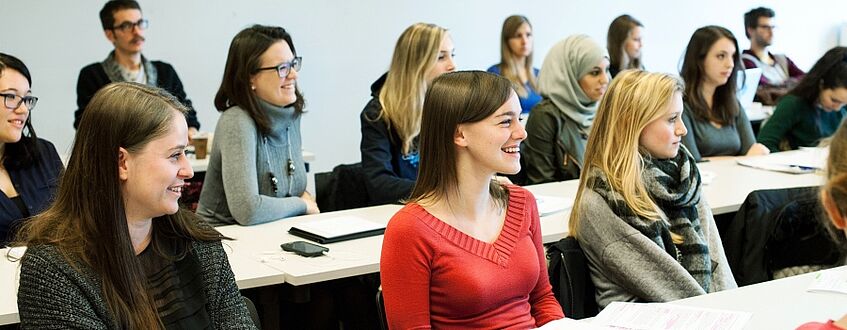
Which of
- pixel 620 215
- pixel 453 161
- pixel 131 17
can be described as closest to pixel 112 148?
pixel 453 161

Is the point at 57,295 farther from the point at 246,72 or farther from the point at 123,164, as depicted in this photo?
the point at 246,72

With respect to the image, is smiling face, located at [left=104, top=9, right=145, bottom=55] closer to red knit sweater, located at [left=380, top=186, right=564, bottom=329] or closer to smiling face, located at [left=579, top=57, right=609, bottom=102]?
smiling face, located at [left=579, top=57, right=609, bottom=102]

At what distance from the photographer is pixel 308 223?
3.29m

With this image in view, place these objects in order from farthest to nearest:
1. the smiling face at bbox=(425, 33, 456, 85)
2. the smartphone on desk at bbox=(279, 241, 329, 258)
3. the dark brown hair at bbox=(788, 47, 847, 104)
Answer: the dark brown hair at bbox=(788, 47, 847, 104) < the smiling face at bbox=(425, 33, 456, 85) < the smartphone on desk at bbox=(279, 241, 329, 258)

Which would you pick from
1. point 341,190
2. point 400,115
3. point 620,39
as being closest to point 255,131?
point 341,190

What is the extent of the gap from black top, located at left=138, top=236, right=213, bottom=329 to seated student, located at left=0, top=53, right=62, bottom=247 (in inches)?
46.6

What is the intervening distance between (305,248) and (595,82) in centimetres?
201

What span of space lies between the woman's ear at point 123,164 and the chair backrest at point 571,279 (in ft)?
3.67

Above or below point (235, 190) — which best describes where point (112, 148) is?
above

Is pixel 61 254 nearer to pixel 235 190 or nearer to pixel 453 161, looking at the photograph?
pixel 453 161

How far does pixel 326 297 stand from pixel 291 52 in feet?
3.00

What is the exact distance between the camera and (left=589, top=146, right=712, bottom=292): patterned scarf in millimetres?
2705

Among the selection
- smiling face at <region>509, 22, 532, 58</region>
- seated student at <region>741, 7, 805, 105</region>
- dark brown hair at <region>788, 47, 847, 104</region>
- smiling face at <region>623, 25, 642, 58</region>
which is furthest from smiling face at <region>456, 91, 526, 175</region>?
seated student at <region>741, 7, 805, 105</region>

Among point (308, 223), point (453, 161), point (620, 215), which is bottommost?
point (308, 223)
